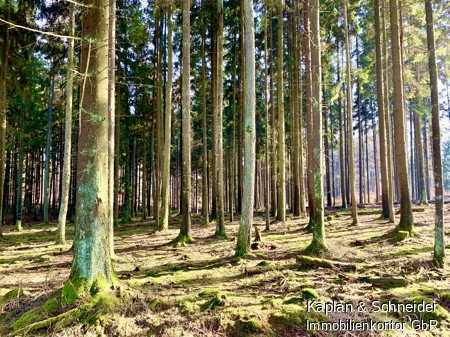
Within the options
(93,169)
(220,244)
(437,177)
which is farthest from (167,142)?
(437,177)

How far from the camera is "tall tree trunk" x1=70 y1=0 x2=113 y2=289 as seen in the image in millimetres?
4957

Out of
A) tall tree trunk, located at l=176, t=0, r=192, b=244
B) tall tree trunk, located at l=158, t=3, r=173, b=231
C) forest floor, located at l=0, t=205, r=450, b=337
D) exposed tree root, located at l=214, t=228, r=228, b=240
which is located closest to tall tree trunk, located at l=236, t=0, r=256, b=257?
forest floor, located at l=0, t=205, r=450, b=337

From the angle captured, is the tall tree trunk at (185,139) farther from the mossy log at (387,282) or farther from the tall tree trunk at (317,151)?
the mossy log at (387,282)

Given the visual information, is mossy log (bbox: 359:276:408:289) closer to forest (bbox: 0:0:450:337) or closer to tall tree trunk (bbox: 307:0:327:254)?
forest (bbox: 0:0:450:337)

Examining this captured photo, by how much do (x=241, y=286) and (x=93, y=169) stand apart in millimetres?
3290

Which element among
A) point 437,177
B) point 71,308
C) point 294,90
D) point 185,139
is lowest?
point 71,308

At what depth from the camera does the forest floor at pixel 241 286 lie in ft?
14.5

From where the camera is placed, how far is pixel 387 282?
231 inches

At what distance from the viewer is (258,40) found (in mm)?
16750

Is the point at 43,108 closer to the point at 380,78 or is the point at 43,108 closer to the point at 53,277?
the point at 53,277

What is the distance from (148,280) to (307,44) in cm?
912

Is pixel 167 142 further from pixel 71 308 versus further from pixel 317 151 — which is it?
pixel 71 308

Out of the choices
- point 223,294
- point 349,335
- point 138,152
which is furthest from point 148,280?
point 138,152

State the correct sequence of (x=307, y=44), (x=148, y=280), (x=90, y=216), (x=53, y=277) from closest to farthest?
(x=90, y=216) → (x=148, y=280) → (x=53, y=277) → (x=307, y=44)
